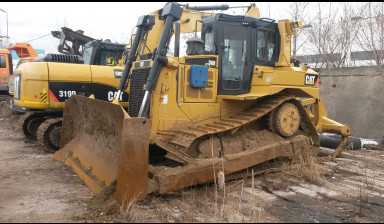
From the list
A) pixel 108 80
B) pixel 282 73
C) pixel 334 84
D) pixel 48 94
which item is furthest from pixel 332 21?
pixel 48 94

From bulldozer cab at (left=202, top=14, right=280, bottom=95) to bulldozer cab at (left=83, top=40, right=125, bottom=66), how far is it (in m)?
4.32

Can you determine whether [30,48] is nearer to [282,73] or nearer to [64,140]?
[64,140]

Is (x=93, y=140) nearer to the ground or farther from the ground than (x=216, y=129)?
nearer to the ground

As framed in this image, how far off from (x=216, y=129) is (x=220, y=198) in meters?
1.10

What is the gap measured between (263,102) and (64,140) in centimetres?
369

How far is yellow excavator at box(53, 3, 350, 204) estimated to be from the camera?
15.1 feet

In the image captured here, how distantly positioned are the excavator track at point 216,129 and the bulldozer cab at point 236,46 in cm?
45

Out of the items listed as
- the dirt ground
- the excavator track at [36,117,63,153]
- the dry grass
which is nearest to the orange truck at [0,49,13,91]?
the excavator track at [36,117,63,153]

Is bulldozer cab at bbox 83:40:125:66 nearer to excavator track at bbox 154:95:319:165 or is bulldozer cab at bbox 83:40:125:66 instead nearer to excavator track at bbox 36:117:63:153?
excavator track at bbox 36:117:63:153

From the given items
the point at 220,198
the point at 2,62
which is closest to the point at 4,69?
the point at 2,62

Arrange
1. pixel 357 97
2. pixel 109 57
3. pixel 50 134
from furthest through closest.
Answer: pixel 357 97 < pixel 109 57 < pixel 50 134

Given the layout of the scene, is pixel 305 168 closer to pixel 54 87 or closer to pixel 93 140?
pixel 93 140

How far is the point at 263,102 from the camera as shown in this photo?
5980 mm

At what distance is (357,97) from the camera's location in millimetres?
10500
